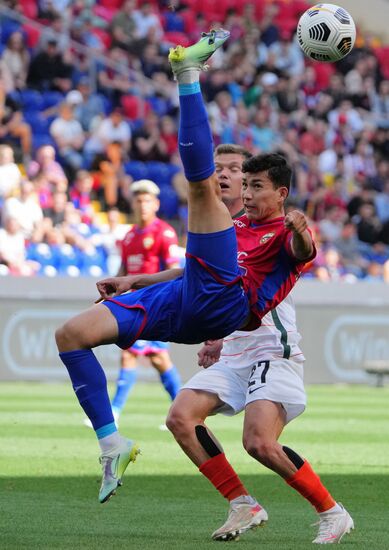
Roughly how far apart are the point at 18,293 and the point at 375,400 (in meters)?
5.58

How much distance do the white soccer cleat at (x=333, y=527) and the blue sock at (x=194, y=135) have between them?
1993 mm

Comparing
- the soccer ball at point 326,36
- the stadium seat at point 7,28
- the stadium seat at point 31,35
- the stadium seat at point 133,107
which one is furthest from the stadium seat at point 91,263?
the soccer ball at point 326,36

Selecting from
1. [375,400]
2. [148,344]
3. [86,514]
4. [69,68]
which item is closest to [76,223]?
[69,68]

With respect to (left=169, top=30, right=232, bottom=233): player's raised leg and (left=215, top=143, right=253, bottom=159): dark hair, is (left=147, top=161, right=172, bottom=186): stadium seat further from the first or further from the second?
(left=169, top=30, right=232, bottom=233): player's raised leg

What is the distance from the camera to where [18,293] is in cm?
1845

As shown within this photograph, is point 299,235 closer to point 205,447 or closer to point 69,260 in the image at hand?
point 205,447

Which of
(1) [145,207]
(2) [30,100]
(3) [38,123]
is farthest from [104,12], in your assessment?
(1) [145,207]

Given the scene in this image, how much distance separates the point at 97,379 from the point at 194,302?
62 cm


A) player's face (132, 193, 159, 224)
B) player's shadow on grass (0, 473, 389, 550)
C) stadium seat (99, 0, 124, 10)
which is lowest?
player's shadow on grass (0, 473, 389, 550)

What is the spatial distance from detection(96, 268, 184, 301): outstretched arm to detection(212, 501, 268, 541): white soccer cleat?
1.30 m

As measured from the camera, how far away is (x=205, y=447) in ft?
22.2

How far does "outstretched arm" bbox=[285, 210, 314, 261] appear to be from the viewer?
19.6 ft

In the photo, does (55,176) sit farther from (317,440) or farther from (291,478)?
(291,478)

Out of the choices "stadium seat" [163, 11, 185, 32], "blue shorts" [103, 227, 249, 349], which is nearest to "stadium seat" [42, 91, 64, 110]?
"stadium seat" [163, 11, 185, 32]
